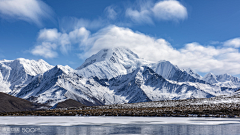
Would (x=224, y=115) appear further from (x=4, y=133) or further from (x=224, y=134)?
(x=4, y=133)

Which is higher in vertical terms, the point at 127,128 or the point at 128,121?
the point at 127,128

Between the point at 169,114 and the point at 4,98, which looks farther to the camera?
the point at 4,98

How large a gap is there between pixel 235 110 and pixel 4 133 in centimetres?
4894

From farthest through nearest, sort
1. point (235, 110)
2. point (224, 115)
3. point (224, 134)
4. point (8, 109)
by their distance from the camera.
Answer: point (8, 109) < point (235, 110) < point (224, 115) < point (224, 134)

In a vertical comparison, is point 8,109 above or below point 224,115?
below

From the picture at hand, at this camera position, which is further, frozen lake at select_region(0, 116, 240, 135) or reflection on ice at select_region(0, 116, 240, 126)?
reflection on ice at select_region(0, 116, 240, 126)

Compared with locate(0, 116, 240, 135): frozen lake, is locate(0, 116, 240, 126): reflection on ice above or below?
below

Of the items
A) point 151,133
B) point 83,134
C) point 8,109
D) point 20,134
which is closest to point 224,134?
point 151,133

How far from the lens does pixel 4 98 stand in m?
189

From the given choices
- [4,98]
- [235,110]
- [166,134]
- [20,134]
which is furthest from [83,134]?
[4,98]

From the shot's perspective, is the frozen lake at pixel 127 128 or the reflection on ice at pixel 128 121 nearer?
the frozen lake at pixel 127 128

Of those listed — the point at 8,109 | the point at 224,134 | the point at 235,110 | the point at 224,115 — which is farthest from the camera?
the point at 8,109

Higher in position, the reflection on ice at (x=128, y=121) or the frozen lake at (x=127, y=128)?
the frozen lake at (x=127, y=128)

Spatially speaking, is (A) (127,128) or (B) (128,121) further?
(B) (128,121)
